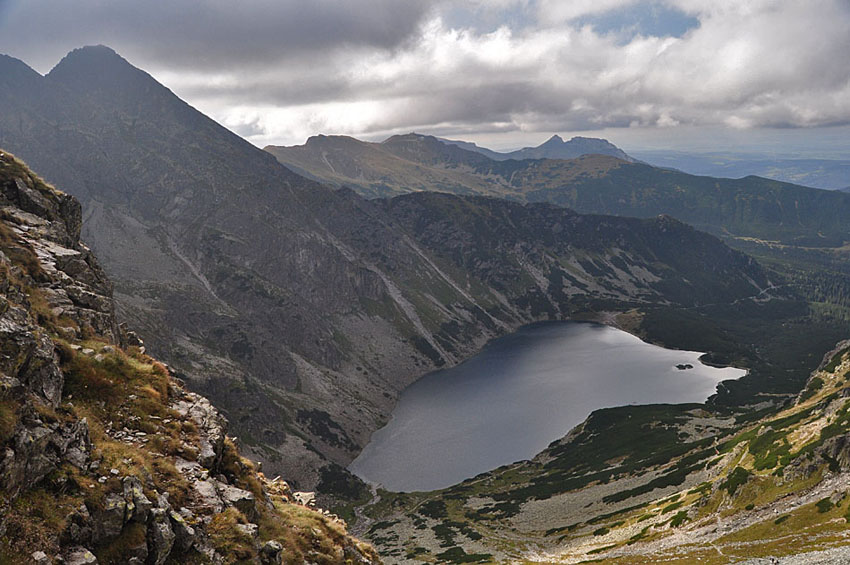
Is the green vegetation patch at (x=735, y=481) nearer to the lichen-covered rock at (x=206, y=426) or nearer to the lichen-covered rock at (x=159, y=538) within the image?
the lichen-covered rock at (x=206, y=426)

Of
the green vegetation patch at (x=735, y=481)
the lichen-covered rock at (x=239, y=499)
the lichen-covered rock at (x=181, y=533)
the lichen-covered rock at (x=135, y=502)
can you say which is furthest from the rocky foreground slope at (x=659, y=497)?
the lichen-covered rock at (x=135, y=502)

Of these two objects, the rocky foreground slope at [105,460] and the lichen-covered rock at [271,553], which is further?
the lichen-covered rock at [271,553]

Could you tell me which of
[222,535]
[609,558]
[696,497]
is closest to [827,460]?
[696,497]

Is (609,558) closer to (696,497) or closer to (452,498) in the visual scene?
(696,497)

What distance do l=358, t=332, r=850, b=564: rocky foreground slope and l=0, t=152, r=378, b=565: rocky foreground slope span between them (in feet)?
130

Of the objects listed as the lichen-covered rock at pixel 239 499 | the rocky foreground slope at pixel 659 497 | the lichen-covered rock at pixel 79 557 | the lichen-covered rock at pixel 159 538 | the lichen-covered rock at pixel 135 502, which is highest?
the lichen-covered rock at pixel 135 502

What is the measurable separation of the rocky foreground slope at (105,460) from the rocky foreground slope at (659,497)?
130 ft

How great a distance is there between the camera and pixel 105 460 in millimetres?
21531

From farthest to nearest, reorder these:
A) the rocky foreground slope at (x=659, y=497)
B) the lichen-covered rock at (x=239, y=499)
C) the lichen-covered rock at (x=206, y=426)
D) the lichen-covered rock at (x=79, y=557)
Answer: the rocky foreground slope at (x=659, y=497) < the lichen-covered rock at (x=206, y=426) < the lichen-covered rock at (x=239, y=499) < the lichen-covered rock at (x=79, y=557)

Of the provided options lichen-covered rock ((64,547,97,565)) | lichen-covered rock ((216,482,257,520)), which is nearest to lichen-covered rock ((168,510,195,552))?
lichen-covered rock ((216,482,257,520))

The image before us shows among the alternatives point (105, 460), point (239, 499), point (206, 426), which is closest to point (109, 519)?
point (105, 460)

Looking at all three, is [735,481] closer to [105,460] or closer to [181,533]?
[181,533]

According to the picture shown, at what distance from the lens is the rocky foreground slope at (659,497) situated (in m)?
52.1

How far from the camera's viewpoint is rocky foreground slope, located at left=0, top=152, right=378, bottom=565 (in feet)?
60.5
